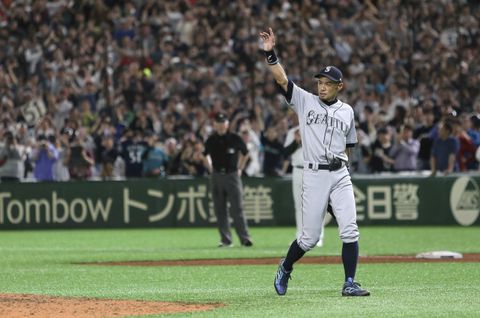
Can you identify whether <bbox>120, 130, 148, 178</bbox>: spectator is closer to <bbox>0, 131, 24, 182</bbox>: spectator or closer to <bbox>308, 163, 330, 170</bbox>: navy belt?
<bbox>0, 131, 24, 182</bbox>: spectator

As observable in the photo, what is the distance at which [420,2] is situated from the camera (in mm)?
28297

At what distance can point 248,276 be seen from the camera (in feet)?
43.2

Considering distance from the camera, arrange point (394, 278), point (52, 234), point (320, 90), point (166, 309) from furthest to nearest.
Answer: point (52, 234) < point (394, 278) < point (320, 90) < point (166, 309)

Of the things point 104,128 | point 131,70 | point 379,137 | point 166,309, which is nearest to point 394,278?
point 166,309

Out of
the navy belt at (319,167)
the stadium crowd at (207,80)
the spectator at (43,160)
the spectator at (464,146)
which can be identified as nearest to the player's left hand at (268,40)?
the navy belt at (319,167)

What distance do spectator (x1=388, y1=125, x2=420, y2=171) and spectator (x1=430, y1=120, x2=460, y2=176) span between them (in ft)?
2.20

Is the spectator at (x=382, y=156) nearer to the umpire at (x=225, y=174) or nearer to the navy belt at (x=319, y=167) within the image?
the umpire at (x=225, y=174)

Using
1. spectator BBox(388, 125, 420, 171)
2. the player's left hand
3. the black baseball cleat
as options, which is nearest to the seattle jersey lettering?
the player's left hand

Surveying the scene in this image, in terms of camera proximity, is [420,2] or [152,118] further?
[420,2]

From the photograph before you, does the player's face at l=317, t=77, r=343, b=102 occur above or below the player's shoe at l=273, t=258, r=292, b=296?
above

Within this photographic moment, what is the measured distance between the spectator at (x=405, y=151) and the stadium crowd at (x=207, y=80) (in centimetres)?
3

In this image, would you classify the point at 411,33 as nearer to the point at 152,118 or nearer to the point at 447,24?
the point at 447,24

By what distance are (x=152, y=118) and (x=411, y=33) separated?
6.50 m

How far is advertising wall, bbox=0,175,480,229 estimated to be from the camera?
82.6 ft
